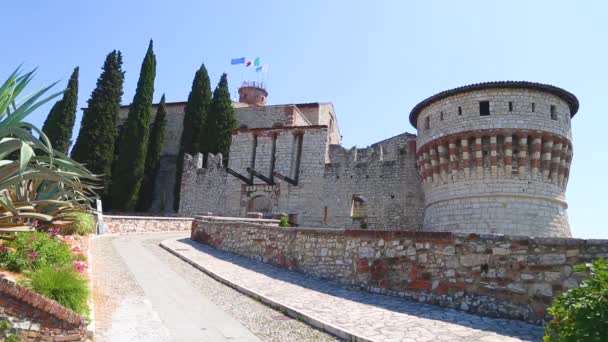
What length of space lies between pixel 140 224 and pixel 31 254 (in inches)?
557

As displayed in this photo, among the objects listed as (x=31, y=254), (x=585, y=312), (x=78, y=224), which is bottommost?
(x=31, y=254)

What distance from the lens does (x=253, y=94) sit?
4581 centimetres

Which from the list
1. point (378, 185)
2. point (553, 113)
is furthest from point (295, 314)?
point (378, 185)

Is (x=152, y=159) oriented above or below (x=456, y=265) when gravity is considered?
above

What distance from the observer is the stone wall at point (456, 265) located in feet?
23.8

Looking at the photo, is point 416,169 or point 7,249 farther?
point 416,169

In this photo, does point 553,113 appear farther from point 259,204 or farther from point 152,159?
point 152,159

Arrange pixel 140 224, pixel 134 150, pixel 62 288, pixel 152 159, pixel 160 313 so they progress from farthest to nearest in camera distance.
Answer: pixel 152 159, pixel 134 150, pixel 140 224, pixel 160 313, pixel 62 288

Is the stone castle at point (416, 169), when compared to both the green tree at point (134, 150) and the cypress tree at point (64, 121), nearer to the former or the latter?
the green tree at point (134, 150)

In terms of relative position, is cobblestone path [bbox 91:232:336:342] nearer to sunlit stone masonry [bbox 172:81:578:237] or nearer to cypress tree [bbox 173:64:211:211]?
sunlit stone masonry [bbox 172:81:578:237]

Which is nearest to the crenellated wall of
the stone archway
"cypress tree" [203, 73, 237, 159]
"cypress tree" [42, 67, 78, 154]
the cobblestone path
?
the stone archway

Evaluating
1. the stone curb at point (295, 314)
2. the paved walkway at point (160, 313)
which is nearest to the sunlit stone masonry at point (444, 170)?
the stone curb at point (295, 314)

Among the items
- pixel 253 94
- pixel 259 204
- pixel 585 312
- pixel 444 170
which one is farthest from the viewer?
pixel 253 94

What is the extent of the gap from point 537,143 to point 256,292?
12.1 metres
